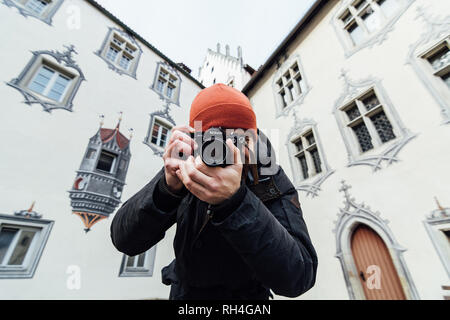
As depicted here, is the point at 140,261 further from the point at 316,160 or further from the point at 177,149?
the point at 316,160

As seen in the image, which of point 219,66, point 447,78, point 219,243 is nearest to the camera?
point 219,243

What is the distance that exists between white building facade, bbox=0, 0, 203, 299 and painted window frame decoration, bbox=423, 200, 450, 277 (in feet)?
19.4

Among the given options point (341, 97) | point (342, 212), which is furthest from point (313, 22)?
point (342, 212)

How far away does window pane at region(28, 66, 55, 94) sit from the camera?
4.77 meters

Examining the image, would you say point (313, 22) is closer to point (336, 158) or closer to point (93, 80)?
point (336, 158)

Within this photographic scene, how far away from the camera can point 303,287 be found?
94 cm

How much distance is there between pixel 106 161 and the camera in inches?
209

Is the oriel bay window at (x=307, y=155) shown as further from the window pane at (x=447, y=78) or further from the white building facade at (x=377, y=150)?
the window pane at (x=447, y=78)

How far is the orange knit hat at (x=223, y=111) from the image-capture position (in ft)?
4.05

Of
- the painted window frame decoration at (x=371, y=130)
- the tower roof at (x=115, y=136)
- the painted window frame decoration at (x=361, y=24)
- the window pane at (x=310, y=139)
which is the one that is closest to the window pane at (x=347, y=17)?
the painted window frame decoration at (x=361, y=24)

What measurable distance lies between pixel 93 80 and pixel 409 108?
324 inches

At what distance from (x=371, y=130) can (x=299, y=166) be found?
2164mm

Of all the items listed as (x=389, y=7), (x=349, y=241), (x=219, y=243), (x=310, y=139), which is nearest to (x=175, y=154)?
(x=219, y=243)

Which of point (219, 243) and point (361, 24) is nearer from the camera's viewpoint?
point (219, 243)
